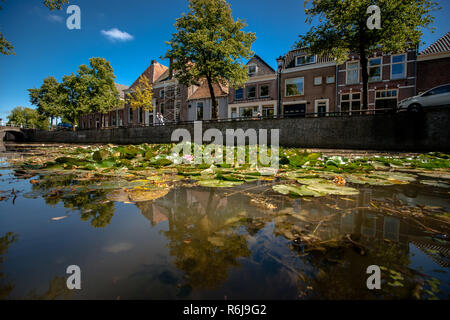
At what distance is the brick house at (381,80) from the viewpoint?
15352 mm

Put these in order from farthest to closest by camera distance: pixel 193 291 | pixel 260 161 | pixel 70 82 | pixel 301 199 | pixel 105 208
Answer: pixel 70 82 < pixel 260 161 < pixel 301 199 < pixel 105 208 < pixel 193 291

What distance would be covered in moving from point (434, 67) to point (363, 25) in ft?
27.5

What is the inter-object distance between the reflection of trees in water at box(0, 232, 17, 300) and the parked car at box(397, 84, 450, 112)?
12.5 metres

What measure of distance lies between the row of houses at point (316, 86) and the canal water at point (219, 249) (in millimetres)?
10860

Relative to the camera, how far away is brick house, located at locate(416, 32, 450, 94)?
14.5 metres

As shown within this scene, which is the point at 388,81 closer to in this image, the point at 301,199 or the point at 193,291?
the point at 301,199

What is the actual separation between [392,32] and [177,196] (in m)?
15.7

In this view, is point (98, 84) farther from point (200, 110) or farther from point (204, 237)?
point (204, 237)

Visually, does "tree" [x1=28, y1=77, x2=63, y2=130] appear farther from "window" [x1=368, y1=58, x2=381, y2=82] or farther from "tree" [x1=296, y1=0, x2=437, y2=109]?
"window" [x1=368, y1=58, x2=381, y2=82]

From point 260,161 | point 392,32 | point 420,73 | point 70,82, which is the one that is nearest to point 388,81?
point 420,73

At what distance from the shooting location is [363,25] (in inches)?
448

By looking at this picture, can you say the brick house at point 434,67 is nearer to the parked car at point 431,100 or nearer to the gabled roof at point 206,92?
the parked car at point 431,100

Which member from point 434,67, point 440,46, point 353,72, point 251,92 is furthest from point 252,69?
point 440,46

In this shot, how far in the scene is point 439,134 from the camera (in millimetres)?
8625
